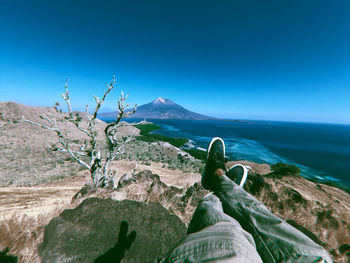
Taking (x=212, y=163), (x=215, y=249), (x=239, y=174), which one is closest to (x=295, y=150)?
(x=239, y=174)

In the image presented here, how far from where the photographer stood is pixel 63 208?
2.66 metres

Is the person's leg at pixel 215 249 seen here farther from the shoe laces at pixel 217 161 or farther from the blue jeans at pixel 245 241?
the shoe laces at pixel 217 161

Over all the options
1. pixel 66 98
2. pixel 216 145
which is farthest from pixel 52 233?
pixel 216 145

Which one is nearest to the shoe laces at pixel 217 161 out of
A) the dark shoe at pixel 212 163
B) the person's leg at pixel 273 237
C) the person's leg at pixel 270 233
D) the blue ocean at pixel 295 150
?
the dark shoe at pixel 212 163

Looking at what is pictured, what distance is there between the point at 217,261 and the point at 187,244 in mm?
240

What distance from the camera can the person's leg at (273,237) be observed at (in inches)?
46.0

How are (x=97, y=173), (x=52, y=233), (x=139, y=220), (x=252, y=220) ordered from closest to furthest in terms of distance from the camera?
(x=252, y=220), (x=52, y=233), (x=139, y=220), (x=97, y=173)

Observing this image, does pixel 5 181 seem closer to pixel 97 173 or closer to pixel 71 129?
pixel 97 173

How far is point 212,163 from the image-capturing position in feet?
14.6

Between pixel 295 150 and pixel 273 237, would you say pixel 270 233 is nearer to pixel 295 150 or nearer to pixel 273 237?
pixel 273 237

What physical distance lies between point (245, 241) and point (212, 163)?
3.44 m

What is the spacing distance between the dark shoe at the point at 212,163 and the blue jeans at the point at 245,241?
213 cm

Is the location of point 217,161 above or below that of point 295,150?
above

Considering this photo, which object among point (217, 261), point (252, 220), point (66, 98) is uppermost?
point (66, 98)
